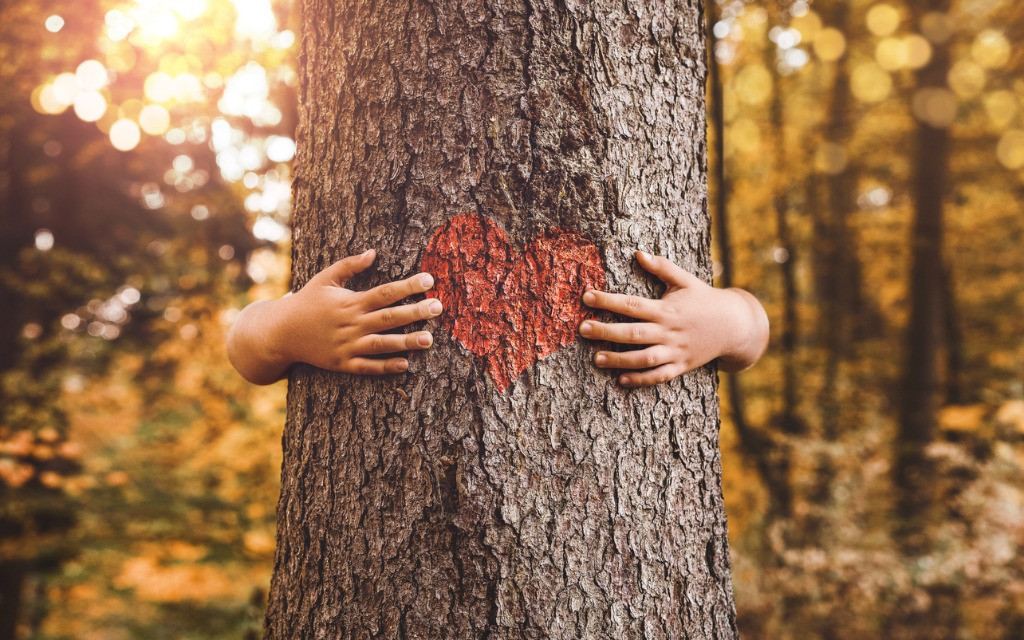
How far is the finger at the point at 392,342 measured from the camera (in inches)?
47.4

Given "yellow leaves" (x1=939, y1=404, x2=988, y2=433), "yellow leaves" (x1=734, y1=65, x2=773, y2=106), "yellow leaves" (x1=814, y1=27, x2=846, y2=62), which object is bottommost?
"yellow leaves" (x1=939, y1=404, x2=988, y2=433)

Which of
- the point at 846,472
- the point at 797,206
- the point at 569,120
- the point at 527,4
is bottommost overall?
the point at 846,472

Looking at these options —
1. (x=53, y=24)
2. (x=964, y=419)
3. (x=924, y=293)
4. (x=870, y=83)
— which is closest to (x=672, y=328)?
(x=53, y=24)

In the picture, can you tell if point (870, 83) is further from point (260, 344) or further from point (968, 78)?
point (260, 344)

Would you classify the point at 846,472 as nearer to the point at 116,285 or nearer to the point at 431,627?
the point at 431,627

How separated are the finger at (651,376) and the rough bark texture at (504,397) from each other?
0.04 metres

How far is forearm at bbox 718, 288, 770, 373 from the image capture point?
143cm

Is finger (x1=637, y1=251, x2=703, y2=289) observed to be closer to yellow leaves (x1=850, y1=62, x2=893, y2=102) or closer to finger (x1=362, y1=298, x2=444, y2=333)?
finger (x1=362, y1=298, x2=444, y2=333)

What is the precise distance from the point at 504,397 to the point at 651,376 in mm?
311

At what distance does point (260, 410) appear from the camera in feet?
17.9

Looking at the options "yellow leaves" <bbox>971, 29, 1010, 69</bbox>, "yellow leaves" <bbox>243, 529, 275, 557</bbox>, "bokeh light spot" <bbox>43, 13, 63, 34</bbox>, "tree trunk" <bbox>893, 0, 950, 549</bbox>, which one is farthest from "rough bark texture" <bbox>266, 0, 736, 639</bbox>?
"yellow leaves" <bbox>971, 29, 1010, 69</bbox>

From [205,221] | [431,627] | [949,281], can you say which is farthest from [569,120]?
[949,281]

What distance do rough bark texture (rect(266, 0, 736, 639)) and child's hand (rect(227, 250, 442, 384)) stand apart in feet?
0.14

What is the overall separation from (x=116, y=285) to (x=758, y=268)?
7670 millimetres
